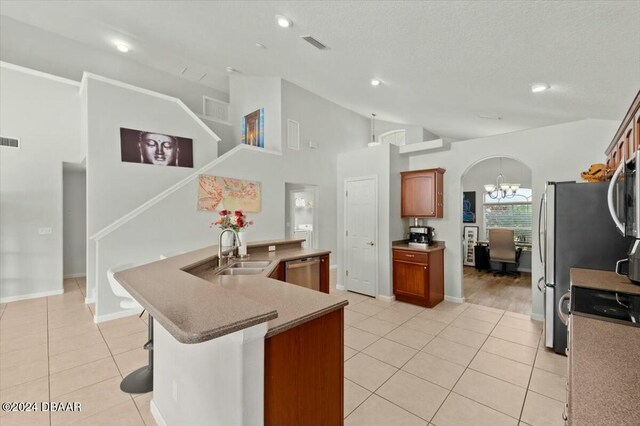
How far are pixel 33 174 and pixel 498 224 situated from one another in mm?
10231

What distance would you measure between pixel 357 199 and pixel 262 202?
2.12 m

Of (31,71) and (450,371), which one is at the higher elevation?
(31,71)

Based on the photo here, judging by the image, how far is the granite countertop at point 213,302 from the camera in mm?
996

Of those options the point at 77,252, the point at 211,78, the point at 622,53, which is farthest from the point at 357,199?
the point at 77,252

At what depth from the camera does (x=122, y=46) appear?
19.9 feet

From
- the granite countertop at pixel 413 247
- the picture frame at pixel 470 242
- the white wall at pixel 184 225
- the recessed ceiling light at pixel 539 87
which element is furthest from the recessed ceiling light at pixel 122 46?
the picture frame at pixel 470 242

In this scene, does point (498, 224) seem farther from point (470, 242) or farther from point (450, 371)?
point (450, 371)

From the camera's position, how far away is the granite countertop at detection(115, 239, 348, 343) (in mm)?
996

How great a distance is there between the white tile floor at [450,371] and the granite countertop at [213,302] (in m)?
1.10

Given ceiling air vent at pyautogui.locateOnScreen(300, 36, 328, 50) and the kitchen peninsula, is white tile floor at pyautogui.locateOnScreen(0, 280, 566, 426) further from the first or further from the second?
ceiling air vent at pyautogui.locateOnScreen(300, 36, 328, 50)

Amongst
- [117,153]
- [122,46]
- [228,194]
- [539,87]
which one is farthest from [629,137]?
[122,46]

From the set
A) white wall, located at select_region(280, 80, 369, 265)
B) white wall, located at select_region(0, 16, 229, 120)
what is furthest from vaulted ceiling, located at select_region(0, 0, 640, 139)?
white wall, located at select_region(280, 80, 369, 265)

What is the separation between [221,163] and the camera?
17.0ft

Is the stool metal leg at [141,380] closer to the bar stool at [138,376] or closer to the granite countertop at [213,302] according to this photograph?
the bar stool at [138,376]
